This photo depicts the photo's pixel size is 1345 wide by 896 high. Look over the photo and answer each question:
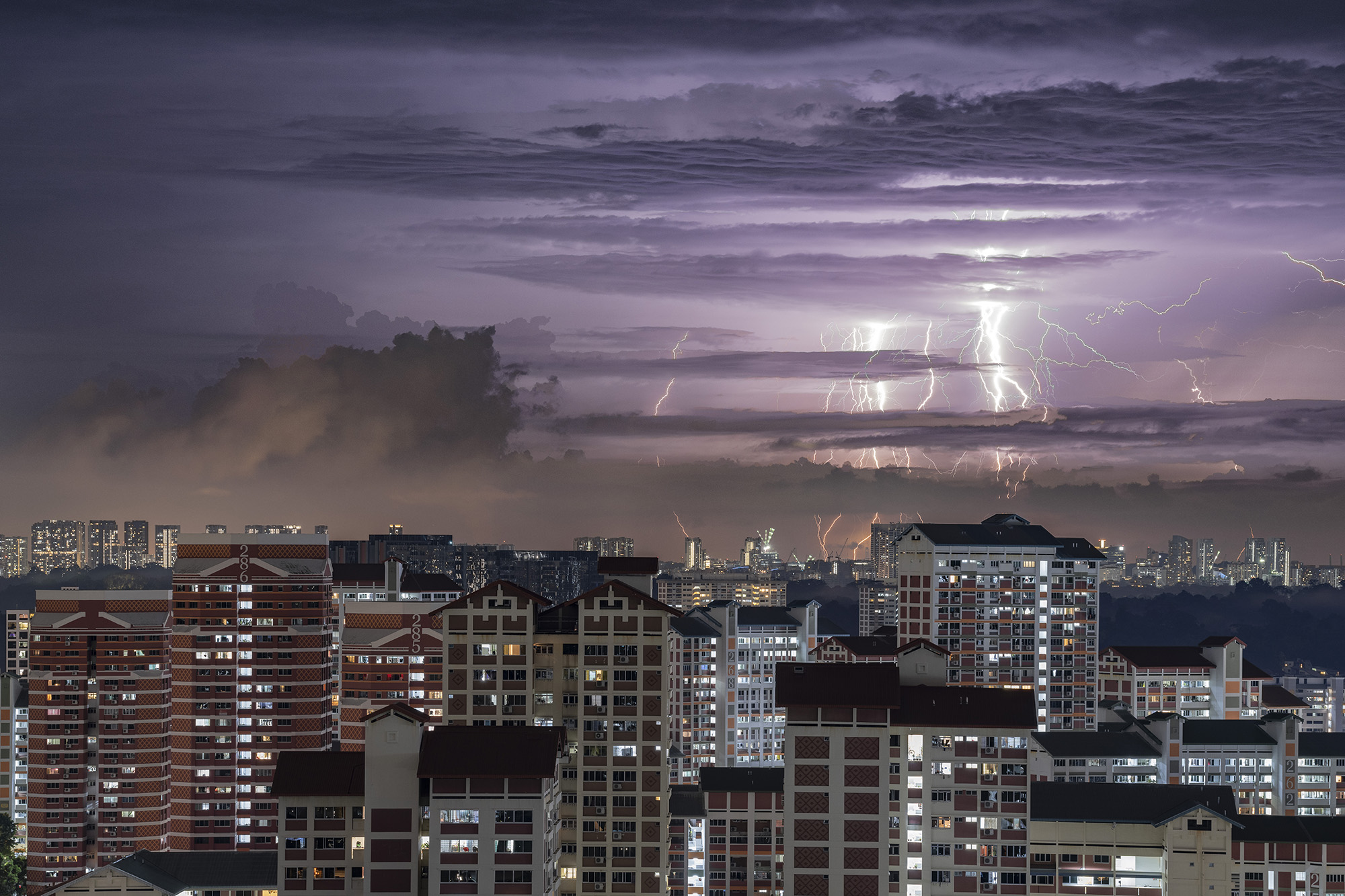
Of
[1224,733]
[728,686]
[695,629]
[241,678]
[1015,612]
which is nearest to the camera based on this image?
[241,678]

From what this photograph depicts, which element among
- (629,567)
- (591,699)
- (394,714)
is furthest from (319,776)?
(629,567)

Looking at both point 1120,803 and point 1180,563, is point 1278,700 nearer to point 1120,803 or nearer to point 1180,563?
point 1120,803

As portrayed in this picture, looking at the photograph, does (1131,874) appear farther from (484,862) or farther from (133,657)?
(133,657)

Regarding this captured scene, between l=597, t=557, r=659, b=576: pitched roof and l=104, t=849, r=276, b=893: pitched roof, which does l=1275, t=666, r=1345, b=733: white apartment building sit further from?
l=104, t=849, r=276, b=893: pitched roof

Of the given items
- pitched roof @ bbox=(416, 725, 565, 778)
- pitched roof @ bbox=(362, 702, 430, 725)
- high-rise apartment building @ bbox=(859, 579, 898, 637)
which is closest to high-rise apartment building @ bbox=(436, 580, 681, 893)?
pitched roof @ bbox=(416, 725, 565, 778)

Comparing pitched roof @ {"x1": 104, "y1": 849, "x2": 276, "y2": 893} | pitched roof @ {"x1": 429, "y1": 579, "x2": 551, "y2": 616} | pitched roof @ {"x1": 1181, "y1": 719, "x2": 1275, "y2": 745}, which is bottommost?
pitched roof @ {"x1": 104, "y1": 849, "x2": 276, "y2": 893}
